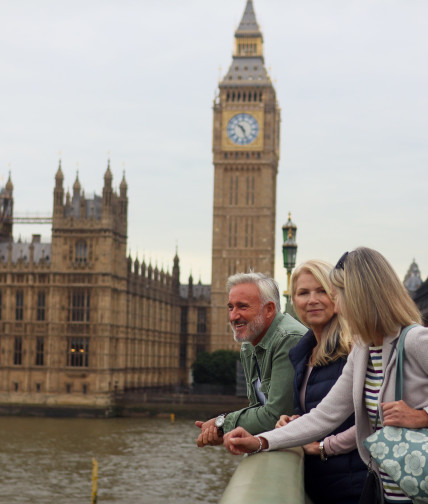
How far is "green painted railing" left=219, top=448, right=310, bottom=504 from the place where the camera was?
295cm

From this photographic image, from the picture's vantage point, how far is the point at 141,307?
223 feet

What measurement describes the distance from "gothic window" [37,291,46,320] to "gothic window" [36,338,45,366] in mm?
1495

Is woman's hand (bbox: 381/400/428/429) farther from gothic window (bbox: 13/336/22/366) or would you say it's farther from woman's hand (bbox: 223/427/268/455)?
gothic window (bbox: 13/336/22/366)

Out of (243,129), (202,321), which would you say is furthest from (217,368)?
(243,129)

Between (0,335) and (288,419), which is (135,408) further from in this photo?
(288,419)

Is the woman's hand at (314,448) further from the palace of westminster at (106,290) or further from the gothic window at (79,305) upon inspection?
the gothic window at (79,305)

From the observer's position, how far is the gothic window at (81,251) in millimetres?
60719

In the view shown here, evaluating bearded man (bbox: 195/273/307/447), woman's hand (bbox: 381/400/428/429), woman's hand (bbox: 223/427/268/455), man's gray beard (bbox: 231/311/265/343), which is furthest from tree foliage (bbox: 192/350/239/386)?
woman's hand (bbox: 381/400/428/429)

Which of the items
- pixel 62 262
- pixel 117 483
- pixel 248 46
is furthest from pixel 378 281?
pixel 248 46

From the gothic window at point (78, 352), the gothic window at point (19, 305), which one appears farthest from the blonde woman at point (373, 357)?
the gothic window at point (19, 305)

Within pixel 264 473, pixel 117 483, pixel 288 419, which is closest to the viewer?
pixel 264 473

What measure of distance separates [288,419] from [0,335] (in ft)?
189

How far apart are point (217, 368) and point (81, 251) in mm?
15750

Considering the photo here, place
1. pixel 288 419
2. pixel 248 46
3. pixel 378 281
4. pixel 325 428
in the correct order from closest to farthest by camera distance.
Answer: pixel 378 281
pixel 325 428
pixel 288 419
pixel 248 46
